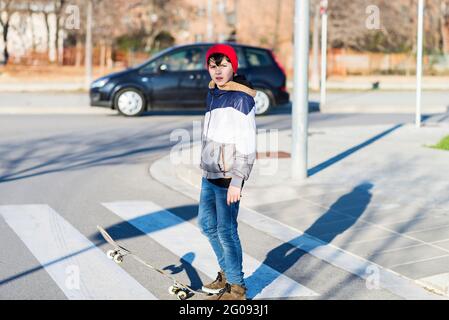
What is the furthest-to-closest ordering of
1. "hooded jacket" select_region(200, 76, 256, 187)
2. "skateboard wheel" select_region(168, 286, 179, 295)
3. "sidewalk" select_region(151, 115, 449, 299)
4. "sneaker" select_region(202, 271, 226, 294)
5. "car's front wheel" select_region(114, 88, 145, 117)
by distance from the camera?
"car's front wheel" select_region(114, 88, 145, 117), "sidewalk" select_region(151, 115, 449, 299), "sneaker" select_region(202, 271, 226, 294), "skateboard wheel" select_region(168, 286, 179, 295), "hooded jacket" select_region(200, 76, 256, 187)

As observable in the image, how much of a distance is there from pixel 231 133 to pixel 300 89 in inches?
218

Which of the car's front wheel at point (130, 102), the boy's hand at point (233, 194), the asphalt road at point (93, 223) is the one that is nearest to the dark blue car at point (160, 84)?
the car's front wheel at point (130, 102)

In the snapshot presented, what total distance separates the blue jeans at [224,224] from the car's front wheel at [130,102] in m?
15.1

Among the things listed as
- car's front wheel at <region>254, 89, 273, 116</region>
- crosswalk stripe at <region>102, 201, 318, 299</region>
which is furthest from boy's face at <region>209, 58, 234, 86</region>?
car's front wheel at <region>254, 89, 273, 116</region>

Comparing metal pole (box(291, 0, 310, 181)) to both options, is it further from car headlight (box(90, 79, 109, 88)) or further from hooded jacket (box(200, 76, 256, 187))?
car headlight (box(90, 79, 109, 88))

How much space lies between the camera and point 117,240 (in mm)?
8484

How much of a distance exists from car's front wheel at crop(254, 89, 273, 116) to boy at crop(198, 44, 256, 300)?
51.1 feet

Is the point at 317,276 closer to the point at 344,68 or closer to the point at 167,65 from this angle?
the point at 167,65

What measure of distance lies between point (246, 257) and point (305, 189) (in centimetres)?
341

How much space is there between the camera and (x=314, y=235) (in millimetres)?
8703

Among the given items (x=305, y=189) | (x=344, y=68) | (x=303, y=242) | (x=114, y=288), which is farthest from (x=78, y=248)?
(x=344, y=68)

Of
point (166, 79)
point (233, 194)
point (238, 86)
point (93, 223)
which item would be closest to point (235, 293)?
point (233, 194)

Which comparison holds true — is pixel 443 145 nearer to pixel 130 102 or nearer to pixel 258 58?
pixel 258 58

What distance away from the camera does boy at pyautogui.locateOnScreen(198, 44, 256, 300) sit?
6.15 m
